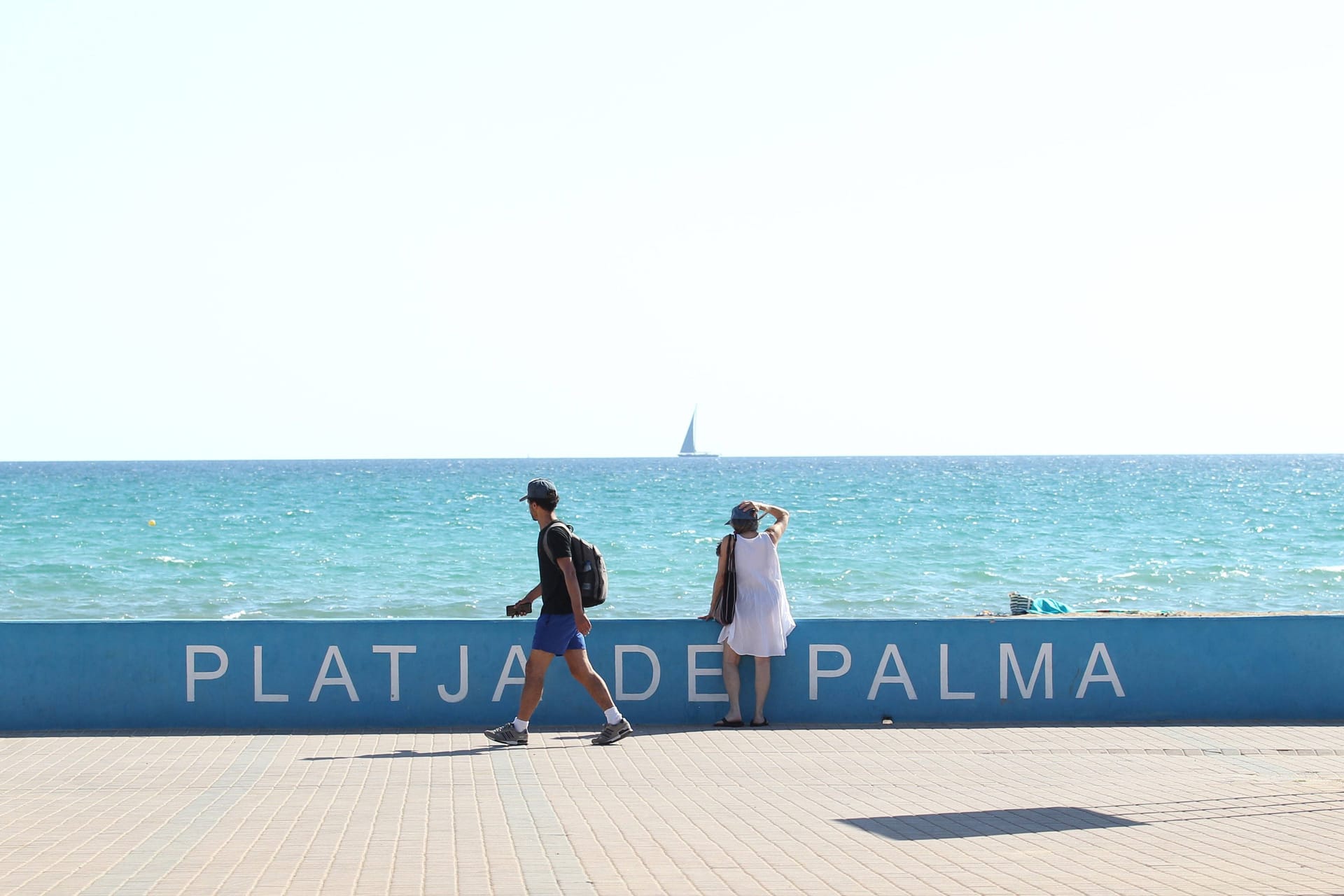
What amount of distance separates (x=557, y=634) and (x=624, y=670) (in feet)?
3.65

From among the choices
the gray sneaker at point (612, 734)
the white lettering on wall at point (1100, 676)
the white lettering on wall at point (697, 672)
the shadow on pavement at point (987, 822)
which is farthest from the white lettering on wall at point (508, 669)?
the white lettering on wall at point (1100, 676)

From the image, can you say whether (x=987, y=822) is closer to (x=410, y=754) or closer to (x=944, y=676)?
(x=944, y=676)

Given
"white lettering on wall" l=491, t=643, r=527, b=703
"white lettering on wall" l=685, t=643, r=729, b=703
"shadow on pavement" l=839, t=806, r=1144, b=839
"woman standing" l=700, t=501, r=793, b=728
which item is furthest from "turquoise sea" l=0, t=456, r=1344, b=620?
"shadow on pavement" l=839, t=806, r=1144, b=839

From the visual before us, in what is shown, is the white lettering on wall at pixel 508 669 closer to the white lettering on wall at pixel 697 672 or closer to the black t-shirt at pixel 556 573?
the black t-shirt at pixel 556 573

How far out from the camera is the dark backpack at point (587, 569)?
8828mm

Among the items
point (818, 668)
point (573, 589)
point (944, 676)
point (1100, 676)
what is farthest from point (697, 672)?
point (1100, 676)

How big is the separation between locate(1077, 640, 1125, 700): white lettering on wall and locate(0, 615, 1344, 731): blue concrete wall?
1 cm

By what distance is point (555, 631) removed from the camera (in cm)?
879

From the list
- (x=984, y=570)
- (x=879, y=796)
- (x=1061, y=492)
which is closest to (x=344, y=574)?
(x=984, y=570)

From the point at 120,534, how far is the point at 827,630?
41.2m

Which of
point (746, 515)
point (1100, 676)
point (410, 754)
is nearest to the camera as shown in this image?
point (410, 754)

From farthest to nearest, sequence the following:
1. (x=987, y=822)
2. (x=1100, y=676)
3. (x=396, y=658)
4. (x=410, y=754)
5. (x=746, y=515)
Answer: (x=1100, y=676) → (x=396, y=658) → (x=746, y=515) → (x=410, y=754) → (x=987, y=822)

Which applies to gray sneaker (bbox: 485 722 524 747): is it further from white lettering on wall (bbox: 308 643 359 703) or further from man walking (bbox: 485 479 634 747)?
white lettering on wall (bbox: 308 643 359 703)

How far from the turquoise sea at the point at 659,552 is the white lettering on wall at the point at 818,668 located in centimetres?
779
